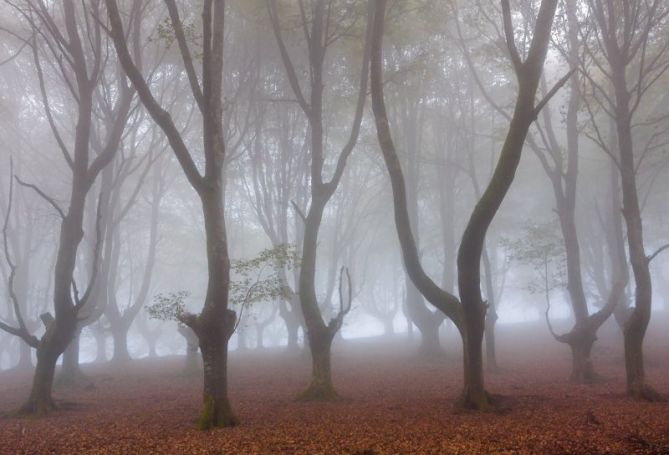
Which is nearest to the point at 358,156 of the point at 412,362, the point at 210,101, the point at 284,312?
the point at 284,312

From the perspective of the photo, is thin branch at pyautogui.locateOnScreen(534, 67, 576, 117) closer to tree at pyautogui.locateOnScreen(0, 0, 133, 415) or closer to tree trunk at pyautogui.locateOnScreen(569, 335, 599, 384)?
tree trunk at pyautogui.locateOnScreen(569, 335, 599, 384)

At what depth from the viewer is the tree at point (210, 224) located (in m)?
7.50

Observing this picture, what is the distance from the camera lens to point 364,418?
26.0 ft

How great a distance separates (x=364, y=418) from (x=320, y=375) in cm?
240

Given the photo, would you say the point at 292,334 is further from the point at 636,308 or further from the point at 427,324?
the point at 636,308

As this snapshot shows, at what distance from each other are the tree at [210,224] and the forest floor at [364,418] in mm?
567

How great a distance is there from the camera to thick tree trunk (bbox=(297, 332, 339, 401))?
1009 cm

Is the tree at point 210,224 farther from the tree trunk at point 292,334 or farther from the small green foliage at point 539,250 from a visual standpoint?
the tree trunk at point 292,334

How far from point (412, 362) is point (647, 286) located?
9.89m

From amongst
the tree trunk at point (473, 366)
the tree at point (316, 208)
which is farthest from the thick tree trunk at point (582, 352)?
the tree at point (316, 208)

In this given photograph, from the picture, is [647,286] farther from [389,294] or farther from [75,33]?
[389,294]

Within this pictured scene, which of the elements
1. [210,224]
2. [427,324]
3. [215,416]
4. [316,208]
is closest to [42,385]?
[215,416]

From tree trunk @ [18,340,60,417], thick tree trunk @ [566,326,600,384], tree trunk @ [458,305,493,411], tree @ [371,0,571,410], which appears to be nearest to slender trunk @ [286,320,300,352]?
thick tree trunk @ [566,326,600,384]

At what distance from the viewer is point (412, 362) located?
17.8 metres
